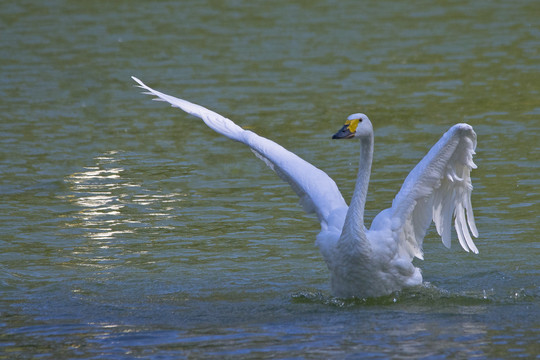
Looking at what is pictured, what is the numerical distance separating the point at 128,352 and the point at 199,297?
5.10 feet

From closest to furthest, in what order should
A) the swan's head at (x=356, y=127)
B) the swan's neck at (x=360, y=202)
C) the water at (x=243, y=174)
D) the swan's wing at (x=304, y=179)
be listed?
the water at (x=243, y=174) < the swan's neck at (x=360, y=202) < the swan's head at (x=356, y=127) < the swan's wing at (x=304, y=179)

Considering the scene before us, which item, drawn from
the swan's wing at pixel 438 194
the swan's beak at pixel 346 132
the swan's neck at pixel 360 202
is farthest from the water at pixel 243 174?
the swan's beak at pixel 346 132

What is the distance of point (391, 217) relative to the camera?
9.68 metres

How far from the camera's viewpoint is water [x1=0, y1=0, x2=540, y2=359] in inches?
356

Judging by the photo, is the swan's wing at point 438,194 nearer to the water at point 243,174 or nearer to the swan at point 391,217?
the swan at point 391,217

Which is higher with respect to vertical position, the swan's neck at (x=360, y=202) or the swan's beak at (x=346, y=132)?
the swan's beak at (x=346, y=132)

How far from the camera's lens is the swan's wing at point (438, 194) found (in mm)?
9320

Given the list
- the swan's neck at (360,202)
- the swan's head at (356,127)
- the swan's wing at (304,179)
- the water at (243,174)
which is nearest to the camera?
the water at (243,174)

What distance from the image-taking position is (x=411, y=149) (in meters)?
14.8

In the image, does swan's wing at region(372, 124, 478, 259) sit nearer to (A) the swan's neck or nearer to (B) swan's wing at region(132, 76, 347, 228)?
(A) the swan's neck

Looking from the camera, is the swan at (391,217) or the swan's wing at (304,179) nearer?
the swan at (391,217)

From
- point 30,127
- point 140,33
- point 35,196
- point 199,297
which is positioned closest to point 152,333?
point 199,297

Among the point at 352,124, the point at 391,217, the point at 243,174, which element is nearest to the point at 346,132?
the point at 352,124

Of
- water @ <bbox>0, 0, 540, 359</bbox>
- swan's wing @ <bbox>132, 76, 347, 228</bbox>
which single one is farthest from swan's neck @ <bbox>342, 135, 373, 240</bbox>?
water @ <bbox>0, 0, 540, 359</bbox>
